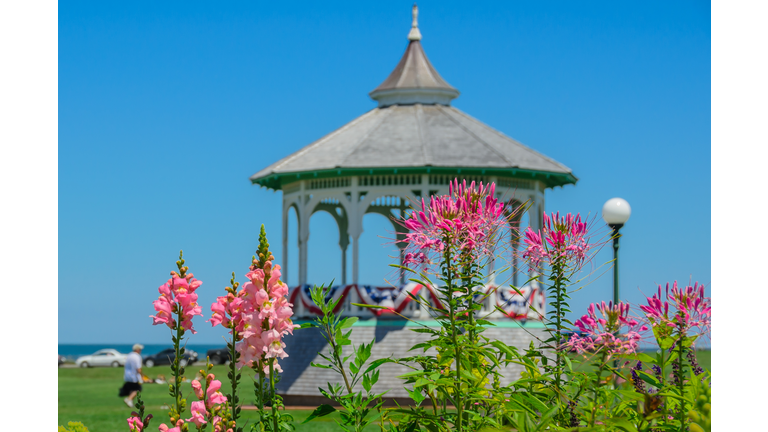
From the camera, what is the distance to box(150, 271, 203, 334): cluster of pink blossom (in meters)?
3.81

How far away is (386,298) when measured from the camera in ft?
57.0

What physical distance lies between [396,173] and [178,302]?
1381 cm

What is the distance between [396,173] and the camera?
57.6ft

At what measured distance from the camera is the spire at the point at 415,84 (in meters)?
20.1

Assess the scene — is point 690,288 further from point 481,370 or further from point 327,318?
point 327,318

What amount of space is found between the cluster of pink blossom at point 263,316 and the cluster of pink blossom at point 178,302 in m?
0.23

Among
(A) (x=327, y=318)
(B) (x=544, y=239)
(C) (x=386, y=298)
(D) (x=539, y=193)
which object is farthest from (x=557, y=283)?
(D) (x=539, y=193)

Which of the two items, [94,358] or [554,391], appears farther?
[94,358]

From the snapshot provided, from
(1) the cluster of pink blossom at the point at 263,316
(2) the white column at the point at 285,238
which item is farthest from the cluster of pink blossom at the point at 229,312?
(2) the white column at the point at 285,238

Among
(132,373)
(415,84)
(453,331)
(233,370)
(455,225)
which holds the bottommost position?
(132,373)

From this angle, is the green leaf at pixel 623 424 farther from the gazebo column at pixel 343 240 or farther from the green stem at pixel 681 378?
the gazebo column at pixel 343 240

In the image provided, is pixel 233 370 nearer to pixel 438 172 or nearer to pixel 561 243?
pixel 561 243

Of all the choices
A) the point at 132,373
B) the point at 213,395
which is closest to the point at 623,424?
the point at 213,395

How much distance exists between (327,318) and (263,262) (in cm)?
41
